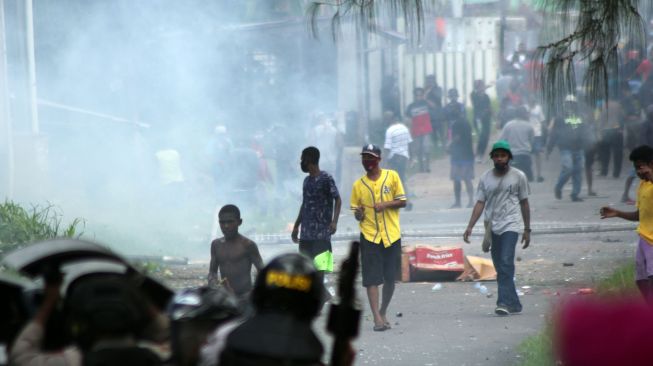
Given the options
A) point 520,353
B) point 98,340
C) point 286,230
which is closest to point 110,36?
point 286,230

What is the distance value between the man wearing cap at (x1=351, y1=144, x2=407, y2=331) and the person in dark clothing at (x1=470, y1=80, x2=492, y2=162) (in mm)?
12776

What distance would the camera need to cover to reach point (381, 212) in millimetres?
8758

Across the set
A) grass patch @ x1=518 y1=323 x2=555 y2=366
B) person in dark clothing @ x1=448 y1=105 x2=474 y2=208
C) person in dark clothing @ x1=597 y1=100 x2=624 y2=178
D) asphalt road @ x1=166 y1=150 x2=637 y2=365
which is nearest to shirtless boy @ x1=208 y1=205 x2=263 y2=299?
asphalt road @ x1=166 y1=150 x2=637 y2=365

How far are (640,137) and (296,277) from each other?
49.8 ft

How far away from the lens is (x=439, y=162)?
2205 cm

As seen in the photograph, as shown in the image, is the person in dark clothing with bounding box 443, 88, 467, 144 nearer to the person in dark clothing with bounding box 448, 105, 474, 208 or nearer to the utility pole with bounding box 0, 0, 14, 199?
the person in dark clothing with bounding box 448, 105, 474, 208

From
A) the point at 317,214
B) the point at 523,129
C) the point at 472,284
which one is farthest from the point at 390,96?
the point at 317,214

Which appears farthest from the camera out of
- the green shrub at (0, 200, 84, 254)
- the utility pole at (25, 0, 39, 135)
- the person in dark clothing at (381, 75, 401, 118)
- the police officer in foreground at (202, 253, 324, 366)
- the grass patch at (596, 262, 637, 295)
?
the person in dark clothing at (381, 75, 401, 118)

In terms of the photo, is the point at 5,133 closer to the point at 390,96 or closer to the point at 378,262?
the point at 378,262

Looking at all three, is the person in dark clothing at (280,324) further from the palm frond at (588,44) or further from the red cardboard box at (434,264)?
the red cardboard box at (434,264)

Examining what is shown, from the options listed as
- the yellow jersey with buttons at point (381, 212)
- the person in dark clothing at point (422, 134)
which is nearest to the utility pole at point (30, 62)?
the yellow jersey with buttons at point (381, 212)

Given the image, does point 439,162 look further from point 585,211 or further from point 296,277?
point 296,277

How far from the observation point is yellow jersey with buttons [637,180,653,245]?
7516 mm

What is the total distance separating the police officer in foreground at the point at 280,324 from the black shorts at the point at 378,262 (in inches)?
229
